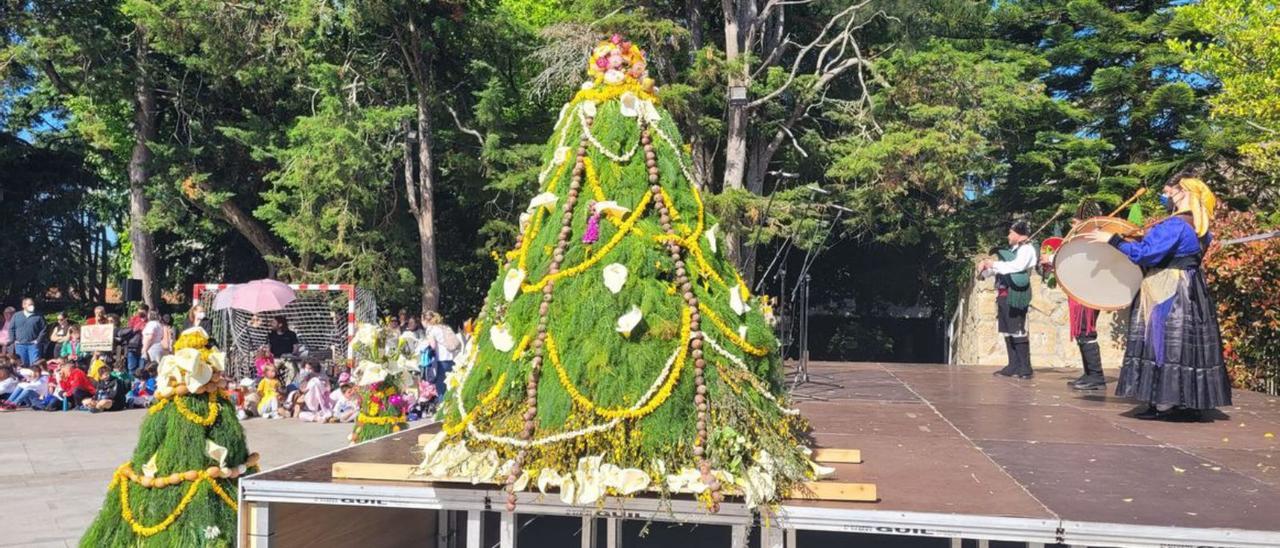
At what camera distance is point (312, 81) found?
20.0 metres

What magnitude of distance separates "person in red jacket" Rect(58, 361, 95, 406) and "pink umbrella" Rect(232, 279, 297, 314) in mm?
2211

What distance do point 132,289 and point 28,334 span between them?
500cm

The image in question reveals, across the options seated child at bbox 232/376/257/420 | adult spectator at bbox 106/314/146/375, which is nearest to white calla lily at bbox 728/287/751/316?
seated child at bbox 232/376/257/420

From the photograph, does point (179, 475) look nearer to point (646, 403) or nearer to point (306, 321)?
point (646, 403)

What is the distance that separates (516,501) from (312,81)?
59.1 ft

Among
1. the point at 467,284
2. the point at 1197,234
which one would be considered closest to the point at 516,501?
the point at 1197,234

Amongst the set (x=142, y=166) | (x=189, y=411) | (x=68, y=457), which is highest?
(x=142, y=166)

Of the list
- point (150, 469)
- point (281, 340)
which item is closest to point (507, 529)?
point (150, 469)

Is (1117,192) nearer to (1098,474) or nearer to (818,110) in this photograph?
(818,110)

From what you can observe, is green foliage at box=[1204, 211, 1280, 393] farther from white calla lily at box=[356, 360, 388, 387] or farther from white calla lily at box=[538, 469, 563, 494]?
white calla lily at box=[538, 469, 563, 494]

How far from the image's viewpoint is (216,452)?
4527 millimetres

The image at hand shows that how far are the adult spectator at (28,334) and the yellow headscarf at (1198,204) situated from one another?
15.7 m

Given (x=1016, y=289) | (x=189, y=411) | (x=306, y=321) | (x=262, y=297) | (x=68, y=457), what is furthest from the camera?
(x=306, y=321)

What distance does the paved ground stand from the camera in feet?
21.6
